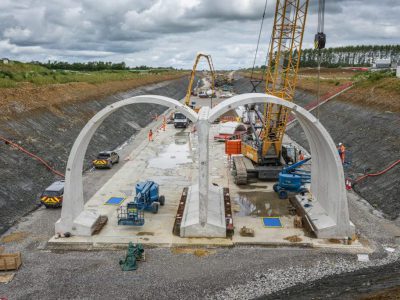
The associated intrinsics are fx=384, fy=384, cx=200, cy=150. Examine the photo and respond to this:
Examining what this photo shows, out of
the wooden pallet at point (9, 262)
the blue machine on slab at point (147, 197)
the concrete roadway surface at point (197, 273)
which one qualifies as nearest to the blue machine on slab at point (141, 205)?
the blue machine on slab at point (147, 197)

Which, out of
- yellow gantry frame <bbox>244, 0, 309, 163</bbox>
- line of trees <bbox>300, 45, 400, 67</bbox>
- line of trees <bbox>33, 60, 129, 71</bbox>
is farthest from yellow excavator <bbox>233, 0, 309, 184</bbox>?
line of trees <bbox>300, 45, 400, 67</bbox>

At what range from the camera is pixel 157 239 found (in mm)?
16953

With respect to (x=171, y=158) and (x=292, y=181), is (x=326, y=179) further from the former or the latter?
(x=171, y=158)

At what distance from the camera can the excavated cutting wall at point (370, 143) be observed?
70.1ft

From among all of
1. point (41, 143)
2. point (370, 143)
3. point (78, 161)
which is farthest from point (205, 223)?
point (370, 143)

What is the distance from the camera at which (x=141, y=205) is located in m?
19.1

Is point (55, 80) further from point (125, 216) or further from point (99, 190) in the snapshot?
point (125, 216)

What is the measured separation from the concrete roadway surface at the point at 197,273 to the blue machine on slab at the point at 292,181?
17.8 feet

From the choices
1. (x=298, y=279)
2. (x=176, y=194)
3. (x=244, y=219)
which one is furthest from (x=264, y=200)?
(x=298, y=279)

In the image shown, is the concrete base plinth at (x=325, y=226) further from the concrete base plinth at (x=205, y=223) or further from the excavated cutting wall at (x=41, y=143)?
the excavated cutting wall at (x=41, y=143)

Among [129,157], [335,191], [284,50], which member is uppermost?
[284,50]

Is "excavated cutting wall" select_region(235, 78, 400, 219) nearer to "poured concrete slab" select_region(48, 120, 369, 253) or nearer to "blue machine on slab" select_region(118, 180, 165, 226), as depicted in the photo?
"poured concrete slab" select_region(48, 120, 369, 253)

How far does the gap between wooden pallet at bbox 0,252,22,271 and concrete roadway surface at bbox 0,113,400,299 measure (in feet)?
1.23

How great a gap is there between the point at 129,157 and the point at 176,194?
10.9 metres
